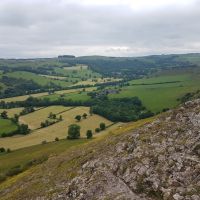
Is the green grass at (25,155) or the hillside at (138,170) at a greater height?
the hillside at (138,170)

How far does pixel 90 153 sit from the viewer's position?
7906 centimetres

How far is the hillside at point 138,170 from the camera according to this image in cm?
5553

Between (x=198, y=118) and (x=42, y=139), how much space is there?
419 feet

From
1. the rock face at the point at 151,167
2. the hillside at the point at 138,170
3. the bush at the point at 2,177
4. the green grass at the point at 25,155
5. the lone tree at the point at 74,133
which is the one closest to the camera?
the rock face at the point at 151,167

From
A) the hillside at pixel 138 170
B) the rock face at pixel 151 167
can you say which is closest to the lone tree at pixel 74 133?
the hillside at pixel 138 170

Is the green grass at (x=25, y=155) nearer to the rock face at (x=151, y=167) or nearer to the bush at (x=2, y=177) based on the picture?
the bush at (x=2, y=177)

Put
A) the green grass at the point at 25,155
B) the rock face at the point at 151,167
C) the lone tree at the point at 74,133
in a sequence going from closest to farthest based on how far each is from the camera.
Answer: the rock face at the point at 151,167 → the green grass at the point at 25,155 → the lone tree at the point at 74,133

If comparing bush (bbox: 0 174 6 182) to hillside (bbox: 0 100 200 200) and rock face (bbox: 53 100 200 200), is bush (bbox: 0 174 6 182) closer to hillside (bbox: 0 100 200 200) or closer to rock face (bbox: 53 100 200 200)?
hillside (bbox: 0 100 200 200)

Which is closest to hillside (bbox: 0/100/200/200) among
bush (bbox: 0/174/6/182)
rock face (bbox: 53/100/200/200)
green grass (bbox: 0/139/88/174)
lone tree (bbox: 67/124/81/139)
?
rock face (bbox: 53/100/200/200)

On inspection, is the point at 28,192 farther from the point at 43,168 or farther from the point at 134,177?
the point at 134,177

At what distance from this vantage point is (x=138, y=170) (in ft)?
200

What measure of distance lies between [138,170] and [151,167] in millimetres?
2079

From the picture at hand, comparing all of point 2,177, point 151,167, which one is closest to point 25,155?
point 2,177

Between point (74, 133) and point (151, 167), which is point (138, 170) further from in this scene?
point (74, 133)
